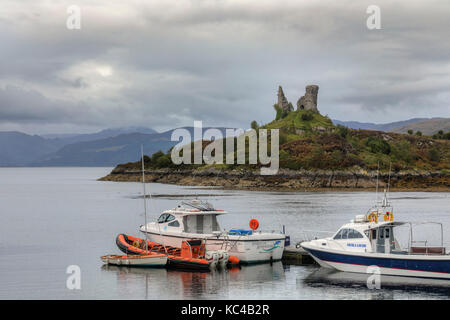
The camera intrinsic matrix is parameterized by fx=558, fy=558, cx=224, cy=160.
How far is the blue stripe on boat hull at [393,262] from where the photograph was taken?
89.4ft

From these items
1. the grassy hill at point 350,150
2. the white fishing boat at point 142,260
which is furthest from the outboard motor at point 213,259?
the grassy hill at point 350,150

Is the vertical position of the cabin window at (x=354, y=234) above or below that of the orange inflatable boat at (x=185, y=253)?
above

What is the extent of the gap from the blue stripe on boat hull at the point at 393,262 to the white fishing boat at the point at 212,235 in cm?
333

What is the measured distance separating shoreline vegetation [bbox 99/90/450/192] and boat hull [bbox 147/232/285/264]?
93238 millimetres

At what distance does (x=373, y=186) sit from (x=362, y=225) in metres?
109

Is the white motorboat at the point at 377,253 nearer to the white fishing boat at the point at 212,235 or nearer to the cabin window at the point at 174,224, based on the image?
the white fishing boat at the point at 212,235

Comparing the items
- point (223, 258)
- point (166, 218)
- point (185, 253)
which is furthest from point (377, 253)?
point (166, 218)

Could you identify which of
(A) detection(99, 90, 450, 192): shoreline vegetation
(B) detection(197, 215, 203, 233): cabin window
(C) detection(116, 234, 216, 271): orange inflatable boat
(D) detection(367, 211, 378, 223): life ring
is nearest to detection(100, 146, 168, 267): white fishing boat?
(C) detection(116, 234, 216, 271): orange inflatable boat

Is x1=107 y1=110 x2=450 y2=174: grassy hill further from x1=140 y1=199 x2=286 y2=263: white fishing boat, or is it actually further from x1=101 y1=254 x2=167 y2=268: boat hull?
x1=101 y1=254 x2=167 y2=268: boat hull

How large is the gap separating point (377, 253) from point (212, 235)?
31.2ft

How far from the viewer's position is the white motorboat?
90.1ft

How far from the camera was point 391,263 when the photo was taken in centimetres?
2820
